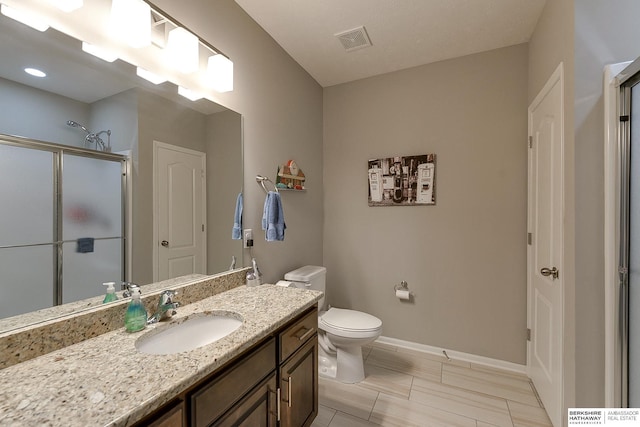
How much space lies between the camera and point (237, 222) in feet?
5.57

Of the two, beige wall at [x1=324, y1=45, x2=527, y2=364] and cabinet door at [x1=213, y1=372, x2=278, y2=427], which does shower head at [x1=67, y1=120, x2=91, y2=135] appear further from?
beige wall at [x1=324, y1=45, x2=527, y2=364]

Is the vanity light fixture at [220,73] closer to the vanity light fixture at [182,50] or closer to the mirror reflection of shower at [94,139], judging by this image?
the vanity light fixture at [182,50]

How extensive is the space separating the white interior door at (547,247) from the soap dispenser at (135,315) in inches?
79.9

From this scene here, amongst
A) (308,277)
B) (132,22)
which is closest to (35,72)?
(132,22)

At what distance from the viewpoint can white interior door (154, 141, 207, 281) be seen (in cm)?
127

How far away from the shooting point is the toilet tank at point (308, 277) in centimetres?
208

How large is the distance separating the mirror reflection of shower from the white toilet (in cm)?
141

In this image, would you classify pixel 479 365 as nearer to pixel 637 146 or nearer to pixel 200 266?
pixel 637 146

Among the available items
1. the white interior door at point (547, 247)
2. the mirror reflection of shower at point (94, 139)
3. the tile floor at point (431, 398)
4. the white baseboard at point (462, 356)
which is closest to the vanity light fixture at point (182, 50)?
the mirror reflection of shower at point (94, 139)

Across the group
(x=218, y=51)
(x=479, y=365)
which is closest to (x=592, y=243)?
(x=479, y=365)

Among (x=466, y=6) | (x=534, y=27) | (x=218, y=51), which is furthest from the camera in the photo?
(x=534, y=27)

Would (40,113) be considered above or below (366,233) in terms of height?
above

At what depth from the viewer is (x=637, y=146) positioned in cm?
115

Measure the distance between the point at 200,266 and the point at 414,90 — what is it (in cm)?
232
